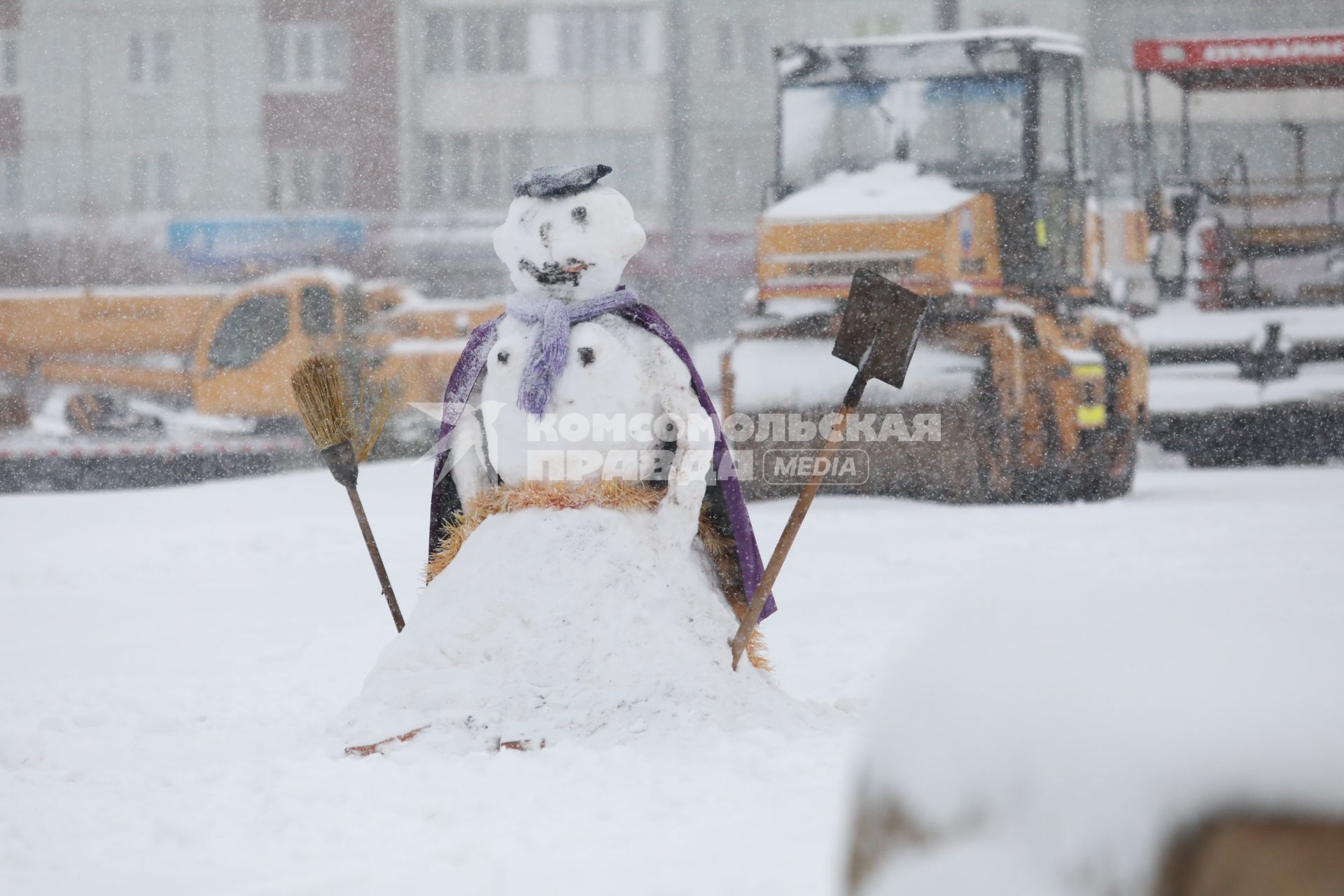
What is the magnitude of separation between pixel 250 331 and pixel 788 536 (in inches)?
411

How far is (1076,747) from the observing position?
1274mm

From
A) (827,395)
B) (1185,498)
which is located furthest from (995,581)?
(1185,498)

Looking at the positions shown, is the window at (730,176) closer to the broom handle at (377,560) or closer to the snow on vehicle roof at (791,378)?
the snow on vehicle roof at (791,378)

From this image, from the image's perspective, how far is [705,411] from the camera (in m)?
4.25

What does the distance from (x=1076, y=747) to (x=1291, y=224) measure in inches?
486

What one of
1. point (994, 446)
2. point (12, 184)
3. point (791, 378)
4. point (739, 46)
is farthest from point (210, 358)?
point (739, 46)

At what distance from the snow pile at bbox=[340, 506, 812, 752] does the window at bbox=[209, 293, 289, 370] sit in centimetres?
989

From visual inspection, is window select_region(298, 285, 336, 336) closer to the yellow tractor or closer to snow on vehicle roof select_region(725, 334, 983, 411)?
the yellow tractor

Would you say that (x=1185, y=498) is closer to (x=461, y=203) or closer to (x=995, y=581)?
(x=995, y=581)

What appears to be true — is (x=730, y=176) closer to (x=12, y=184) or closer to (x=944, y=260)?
(x=12, y=184)

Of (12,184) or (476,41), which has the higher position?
(476,41)

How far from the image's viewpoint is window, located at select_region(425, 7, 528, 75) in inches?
936

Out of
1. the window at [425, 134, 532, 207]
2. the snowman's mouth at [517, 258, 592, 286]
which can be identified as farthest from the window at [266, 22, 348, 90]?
the snowman's mouth at [517, 258, 592, 286]

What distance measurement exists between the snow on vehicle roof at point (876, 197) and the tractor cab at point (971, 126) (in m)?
0.04
